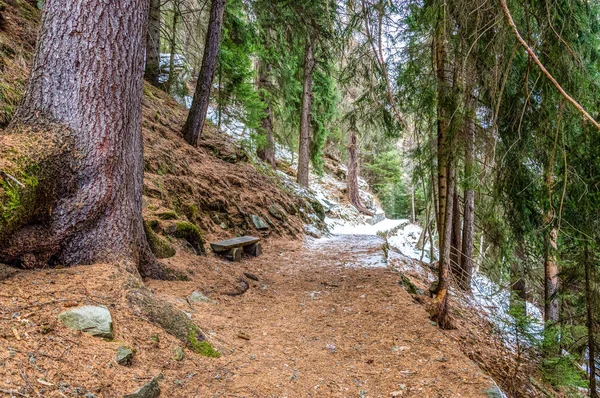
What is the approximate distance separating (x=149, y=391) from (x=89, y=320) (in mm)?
627

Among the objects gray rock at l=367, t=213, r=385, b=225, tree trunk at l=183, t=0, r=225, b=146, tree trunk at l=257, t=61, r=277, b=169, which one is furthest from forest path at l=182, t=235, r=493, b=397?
gray rock at l=367, t=213, r=385, b=225

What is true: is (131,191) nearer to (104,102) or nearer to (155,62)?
(104,102)

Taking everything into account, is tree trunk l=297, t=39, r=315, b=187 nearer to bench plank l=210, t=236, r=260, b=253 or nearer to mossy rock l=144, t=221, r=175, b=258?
bench plank l=210, t=236, r=260, b=253

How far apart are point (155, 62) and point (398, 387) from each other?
9334 mm

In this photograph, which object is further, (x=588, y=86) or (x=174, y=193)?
(x=174, y=193)

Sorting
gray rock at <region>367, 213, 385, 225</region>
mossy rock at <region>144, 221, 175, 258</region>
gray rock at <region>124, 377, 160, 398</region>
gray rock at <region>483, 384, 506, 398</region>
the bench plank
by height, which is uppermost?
mossy rock at <region>144, 221, 175, 258</region>

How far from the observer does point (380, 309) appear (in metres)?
3.96

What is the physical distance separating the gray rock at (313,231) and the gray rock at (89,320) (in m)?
6.58

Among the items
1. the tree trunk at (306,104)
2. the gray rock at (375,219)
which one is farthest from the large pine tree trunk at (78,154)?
the gray rock at (375,219)

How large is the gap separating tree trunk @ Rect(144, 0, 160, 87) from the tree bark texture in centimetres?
573

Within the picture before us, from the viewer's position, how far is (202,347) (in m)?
2.51

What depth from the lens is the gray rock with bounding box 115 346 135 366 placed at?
188 cm

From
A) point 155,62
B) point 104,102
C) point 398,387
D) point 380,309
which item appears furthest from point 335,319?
point 155,62

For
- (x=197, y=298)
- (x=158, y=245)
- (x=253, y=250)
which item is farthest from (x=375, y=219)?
(x=197, y=298)
